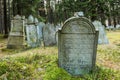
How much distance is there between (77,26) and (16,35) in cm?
752

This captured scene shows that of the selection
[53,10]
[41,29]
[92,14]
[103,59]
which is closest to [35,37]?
[41,29]

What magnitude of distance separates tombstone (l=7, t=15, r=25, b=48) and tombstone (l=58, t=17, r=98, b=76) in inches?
277

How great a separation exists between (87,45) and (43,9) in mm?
44557

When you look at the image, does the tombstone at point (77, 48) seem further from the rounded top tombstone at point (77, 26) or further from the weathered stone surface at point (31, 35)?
the weathered stone surface at point (31, 35)

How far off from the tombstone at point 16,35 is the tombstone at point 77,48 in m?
7.03

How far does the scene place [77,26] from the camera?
7.21 m

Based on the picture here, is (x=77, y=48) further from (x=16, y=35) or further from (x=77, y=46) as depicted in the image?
(x=16, y=35)

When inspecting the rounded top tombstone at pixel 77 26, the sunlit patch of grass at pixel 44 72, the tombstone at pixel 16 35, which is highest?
the rounded top tombstone at pixel 77 26

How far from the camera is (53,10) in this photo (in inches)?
1992

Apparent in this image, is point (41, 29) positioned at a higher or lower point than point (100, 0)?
lower

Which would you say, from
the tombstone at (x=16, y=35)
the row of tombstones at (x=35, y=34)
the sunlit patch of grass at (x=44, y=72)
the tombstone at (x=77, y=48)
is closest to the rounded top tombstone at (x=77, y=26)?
the tombstone at (x=77, y=48)

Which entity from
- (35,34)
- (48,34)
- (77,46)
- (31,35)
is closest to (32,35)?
(31,35)

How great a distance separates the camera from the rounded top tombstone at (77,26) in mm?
7169

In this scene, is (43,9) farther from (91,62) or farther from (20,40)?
(91,62)
